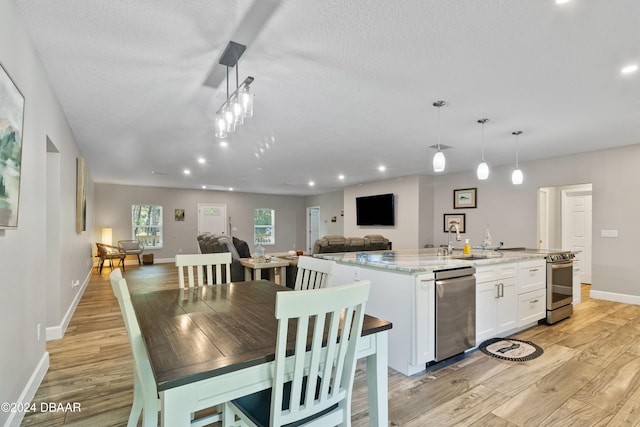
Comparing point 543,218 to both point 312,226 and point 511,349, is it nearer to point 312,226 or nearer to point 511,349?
point 511,349

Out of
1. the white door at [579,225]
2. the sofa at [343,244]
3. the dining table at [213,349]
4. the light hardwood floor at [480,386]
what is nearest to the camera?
the dining table at [213,349]

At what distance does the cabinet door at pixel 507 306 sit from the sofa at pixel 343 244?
266 cm

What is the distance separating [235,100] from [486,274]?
272 centimetres

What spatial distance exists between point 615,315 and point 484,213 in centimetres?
292

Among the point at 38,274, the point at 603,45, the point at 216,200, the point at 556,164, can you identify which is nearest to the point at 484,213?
the point at 556,164

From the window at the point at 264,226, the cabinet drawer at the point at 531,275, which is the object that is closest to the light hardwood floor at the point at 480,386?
the cabinet drawer at the point at 531,275

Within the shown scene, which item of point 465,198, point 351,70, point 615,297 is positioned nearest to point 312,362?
point 351,70

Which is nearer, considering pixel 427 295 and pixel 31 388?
pixel 31 388

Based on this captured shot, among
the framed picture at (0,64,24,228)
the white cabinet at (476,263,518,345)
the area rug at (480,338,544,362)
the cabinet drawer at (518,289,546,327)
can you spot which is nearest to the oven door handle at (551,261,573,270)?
the cabinet drawer at (518,289,546,327)

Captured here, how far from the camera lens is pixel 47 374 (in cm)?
249

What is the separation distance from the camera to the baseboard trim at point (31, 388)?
1.80 meters

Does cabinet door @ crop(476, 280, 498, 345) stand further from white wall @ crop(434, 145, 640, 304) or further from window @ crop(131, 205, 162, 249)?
window @ crop(131, 205, 162, 249)

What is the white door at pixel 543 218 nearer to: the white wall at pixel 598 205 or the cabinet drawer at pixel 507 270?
the white wall at pixel 598 205

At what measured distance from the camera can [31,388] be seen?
2.17 meters
